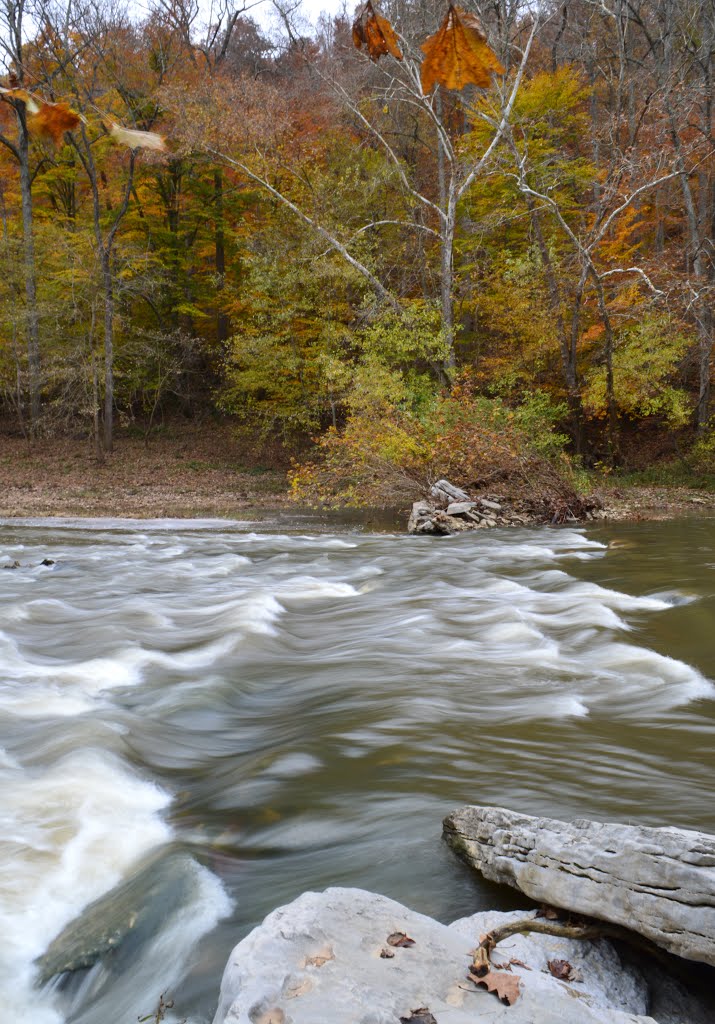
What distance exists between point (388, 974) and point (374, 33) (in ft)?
7.03

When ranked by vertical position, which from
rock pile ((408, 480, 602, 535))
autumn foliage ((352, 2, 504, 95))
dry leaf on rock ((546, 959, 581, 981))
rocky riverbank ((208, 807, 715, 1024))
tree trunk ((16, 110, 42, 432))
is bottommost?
rock pile ((408, 480, 602, 535))

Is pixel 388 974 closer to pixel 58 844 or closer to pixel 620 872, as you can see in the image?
pixel 620 872

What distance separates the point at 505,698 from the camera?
16.4ft

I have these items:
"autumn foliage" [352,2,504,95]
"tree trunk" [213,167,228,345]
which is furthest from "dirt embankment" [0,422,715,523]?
"autumn foliage" [352,2,504,95]

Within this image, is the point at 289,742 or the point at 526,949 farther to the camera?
the point at 289,742

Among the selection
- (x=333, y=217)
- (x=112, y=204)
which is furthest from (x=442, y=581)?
(x=112, y=204)

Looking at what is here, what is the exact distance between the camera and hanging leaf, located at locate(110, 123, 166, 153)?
1608 millimetres

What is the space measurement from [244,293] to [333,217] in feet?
14.0

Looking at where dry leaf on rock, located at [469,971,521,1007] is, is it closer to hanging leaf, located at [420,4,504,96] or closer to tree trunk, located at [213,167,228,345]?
hanging leaf, located at [420,4,504,96]

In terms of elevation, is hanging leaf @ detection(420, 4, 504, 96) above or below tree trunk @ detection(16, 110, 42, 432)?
below

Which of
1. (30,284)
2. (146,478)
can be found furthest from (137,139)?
(30,284)

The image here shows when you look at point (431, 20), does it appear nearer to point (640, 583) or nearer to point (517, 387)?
point (517, 387)

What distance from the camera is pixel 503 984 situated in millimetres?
1942

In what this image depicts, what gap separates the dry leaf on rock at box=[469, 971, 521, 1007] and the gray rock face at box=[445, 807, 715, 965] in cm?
46
